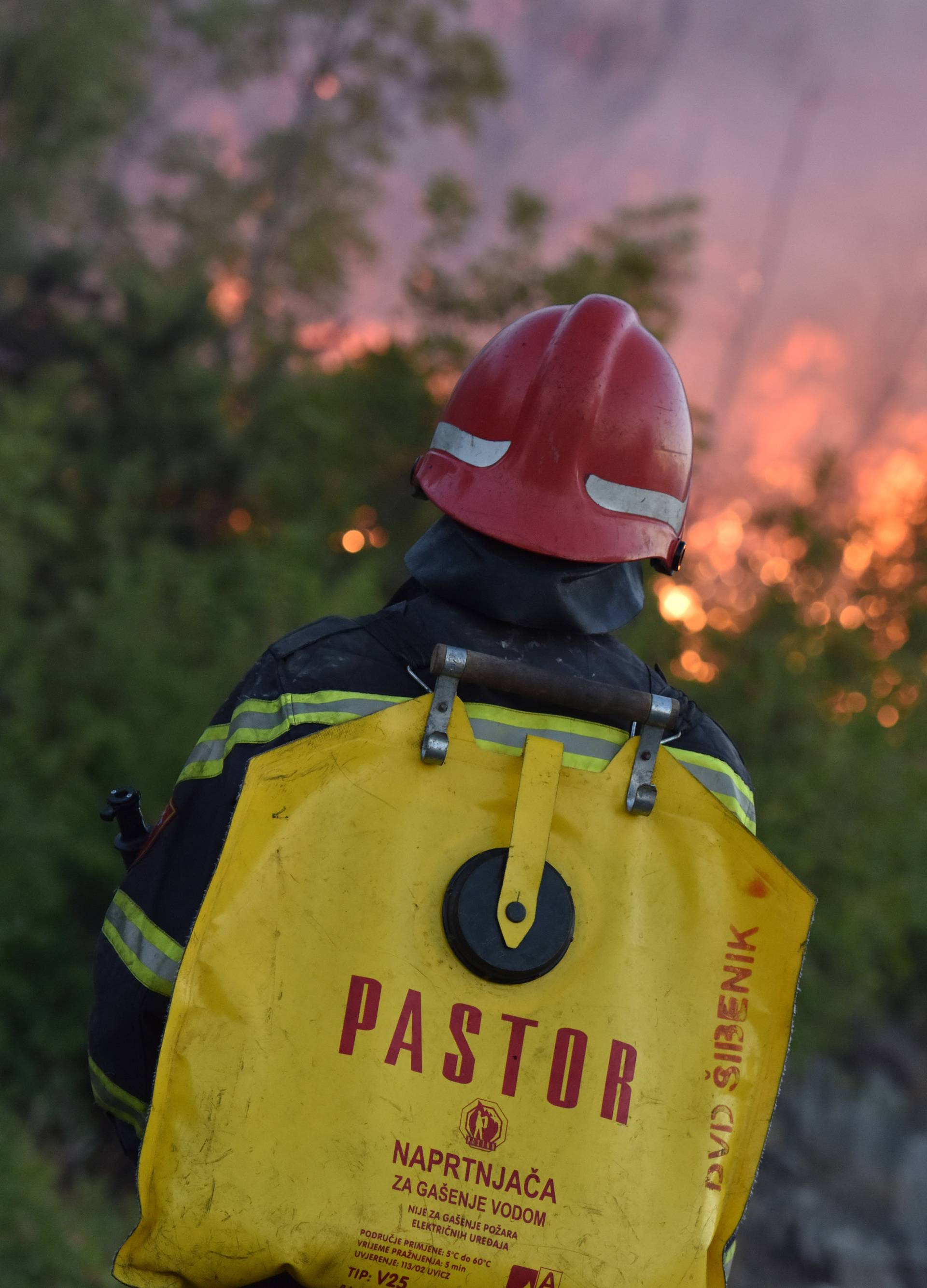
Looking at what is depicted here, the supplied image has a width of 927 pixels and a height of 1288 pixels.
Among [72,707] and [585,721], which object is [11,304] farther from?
[585,721]

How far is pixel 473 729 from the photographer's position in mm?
1829

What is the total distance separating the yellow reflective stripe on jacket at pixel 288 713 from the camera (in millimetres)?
1925

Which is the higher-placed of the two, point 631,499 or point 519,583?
point 631,499

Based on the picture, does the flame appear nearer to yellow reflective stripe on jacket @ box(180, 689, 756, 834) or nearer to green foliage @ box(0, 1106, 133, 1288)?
green foliage @ box(0, 1106, 133, 1288)

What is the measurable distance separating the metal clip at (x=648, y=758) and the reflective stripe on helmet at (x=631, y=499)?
531mm

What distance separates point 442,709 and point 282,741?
0.31 meters

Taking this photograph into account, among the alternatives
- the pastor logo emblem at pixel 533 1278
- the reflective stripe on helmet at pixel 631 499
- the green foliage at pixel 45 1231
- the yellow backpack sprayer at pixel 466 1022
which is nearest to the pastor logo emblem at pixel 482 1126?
the yellow backpack sprayer at pixel 466 1022

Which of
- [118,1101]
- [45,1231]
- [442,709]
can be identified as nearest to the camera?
[442,709]

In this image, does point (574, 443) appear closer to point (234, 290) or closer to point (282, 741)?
point (282, 741)

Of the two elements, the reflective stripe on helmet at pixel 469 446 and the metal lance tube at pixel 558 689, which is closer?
the metal lance tube at pixel 558 689

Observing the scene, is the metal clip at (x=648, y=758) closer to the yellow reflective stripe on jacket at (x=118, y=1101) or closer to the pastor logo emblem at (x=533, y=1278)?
the pastor logo emblem at (x=533, y=1278)

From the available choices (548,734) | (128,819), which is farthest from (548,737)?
(128,819)

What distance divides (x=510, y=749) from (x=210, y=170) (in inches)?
1125

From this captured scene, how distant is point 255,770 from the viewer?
5.65 feet
